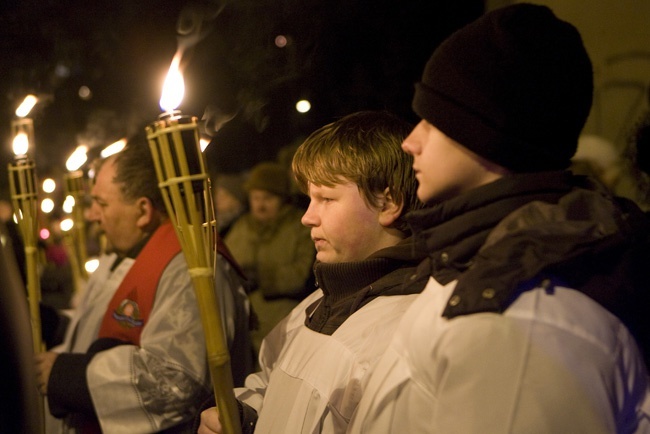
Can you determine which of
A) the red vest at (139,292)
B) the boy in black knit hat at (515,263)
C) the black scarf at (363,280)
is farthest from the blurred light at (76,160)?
the boy in black knit hat at (515,263)

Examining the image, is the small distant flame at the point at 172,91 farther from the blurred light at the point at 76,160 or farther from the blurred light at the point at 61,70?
the blurred light at the point at 61,70

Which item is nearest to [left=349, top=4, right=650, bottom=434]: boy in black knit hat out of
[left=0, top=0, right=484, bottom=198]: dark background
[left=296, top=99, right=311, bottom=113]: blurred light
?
[left=0, top=0, right=484, bottom=198]: dark background

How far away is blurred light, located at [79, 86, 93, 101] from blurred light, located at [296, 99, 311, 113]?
481 centimetres

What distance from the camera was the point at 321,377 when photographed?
2.45 metres

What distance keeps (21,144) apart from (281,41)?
2.58 meters

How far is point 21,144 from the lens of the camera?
13.1 feet

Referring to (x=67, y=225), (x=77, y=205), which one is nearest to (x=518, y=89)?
(x=77, y=205)

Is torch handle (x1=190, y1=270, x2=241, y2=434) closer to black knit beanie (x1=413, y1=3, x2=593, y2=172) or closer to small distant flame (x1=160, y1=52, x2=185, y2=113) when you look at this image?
small distant flame (x1=160, y1=52, x2=185, y2=113)

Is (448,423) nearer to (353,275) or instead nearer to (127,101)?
(353,275)

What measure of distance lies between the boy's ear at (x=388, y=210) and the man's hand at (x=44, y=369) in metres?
1.81

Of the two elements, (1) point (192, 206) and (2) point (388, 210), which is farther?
(2) point (388, 210)

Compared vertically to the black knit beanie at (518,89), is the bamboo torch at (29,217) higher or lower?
lower

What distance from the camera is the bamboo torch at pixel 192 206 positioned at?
220 centimetres

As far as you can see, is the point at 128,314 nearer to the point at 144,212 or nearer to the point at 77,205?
the point at 144,212
